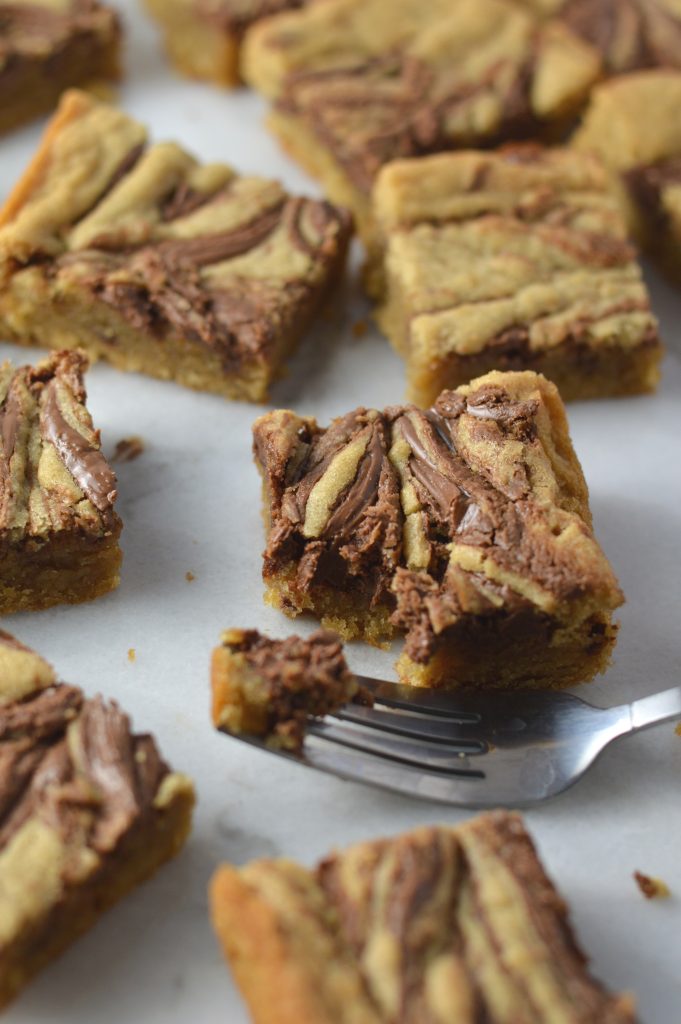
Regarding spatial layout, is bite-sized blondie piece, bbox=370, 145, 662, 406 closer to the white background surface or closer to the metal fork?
the white background surface

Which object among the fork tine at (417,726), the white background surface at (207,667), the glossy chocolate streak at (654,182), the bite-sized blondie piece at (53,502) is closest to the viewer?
the white background surface at (207,667)

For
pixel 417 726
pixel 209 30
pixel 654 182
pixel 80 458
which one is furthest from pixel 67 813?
pixel 209 30

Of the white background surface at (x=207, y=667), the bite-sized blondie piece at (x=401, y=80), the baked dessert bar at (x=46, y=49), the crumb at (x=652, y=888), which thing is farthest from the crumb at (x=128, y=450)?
the crumb at (x=652, y=888)

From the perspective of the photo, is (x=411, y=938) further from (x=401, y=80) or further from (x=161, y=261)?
(x=401, y=80)

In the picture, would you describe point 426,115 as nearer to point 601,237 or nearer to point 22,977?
point 601,237

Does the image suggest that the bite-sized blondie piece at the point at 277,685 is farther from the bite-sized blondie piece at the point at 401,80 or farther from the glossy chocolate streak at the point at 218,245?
the bite-sized blondie piece at the point at 401,80

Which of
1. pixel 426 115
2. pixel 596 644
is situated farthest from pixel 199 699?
pixel 426 115
